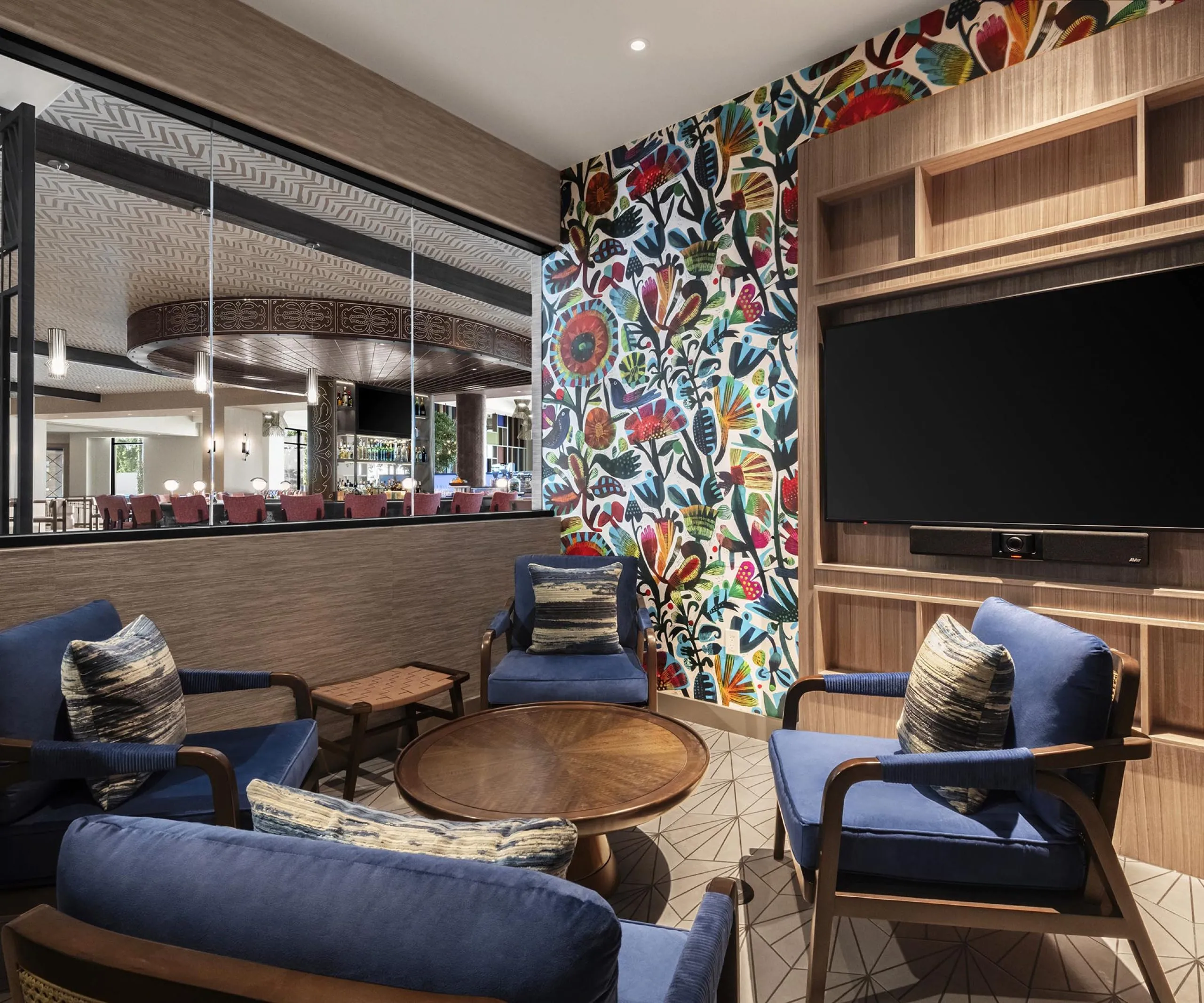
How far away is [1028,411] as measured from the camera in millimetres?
2582

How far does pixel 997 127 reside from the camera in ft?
8.48

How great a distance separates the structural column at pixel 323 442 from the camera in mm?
3184

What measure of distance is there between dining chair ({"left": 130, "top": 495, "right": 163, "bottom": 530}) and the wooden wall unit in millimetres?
2640

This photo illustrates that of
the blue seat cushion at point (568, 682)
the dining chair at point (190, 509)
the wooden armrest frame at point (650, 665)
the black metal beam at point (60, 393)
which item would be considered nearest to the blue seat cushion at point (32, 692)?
the dining chair at point (190, 509)

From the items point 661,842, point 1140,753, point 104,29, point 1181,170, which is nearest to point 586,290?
point 104,29

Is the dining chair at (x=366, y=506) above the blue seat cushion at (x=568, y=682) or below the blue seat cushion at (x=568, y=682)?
above

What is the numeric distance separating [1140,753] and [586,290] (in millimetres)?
3405

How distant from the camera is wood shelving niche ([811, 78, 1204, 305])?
2.29 metres

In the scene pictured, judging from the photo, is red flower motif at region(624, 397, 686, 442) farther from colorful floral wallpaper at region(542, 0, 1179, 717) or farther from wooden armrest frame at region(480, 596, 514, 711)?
wooden armrest frame at region(480, 596, 514, 711)

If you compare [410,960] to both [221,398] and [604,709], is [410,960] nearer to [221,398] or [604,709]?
[604,709]

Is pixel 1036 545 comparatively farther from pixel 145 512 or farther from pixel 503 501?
pixel 145 512

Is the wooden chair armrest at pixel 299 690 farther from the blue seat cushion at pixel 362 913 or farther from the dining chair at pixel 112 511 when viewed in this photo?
the blue seat cushion at pixel 362 913

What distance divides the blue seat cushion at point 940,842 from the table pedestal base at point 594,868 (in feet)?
2.11

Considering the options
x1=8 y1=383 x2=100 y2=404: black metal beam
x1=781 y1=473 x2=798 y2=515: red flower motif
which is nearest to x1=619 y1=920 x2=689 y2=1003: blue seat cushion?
x1=781 y1=473 x2=798 y2=515: red flower motif
